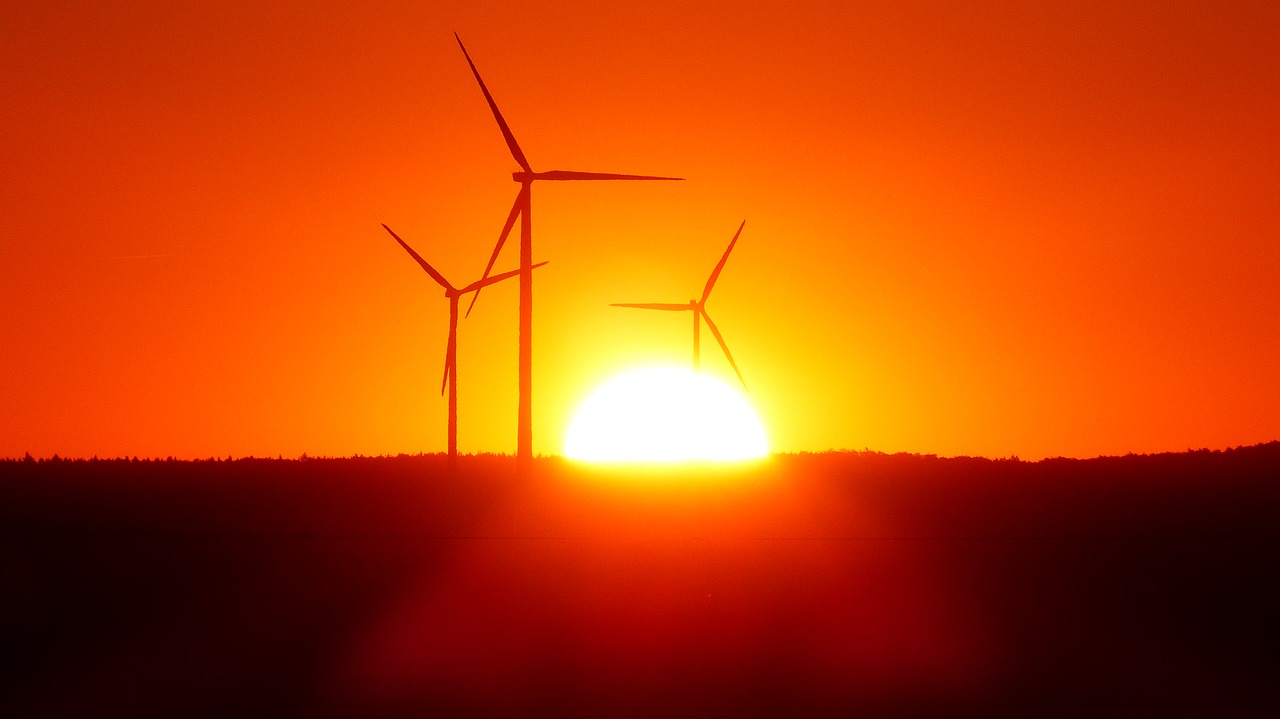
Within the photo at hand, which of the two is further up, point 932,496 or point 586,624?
point 932,496

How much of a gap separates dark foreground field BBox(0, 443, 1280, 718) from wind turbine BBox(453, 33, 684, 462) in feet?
7.27

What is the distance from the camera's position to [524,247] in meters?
42.8

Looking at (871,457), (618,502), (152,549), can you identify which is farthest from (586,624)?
(871,457)

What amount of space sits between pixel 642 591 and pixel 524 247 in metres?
11.8

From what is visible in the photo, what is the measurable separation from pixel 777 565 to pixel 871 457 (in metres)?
29.9

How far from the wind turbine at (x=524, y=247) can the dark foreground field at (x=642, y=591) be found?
2217 millimetres

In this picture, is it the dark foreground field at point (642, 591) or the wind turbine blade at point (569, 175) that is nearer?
the dark foreground field at point (642, 591)

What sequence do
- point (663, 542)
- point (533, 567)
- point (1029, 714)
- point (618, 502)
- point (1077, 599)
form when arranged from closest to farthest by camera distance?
point (1029, 714) < point (1077, 599) < point (533, 567) < point (663, 542) < point (618, 502)

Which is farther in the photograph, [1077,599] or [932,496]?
[932,496]

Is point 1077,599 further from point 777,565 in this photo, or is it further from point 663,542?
point 663,542

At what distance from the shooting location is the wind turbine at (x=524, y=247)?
4021cm

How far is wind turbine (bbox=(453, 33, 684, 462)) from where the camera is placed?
40213 millimetres

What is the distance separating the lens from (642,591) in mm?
37188

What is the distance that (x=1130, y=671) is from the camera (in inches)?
1097
